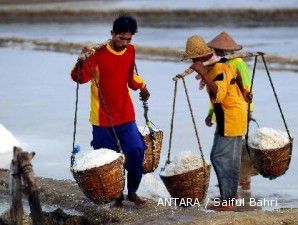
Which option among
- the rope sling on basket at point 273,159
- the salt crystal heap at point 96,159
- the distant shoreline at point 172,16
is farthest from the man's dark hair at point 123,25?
the distant shoreline at point 172,16

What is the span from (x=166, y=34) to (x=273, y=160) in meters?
15.1

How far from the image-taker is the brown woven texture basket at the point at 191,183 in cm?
554

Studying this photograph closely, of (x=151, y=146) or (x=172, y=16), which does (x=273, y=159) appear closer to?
(x=151, y=146)

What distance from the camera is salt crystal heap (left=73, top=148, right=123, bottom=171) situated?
542 centimetres

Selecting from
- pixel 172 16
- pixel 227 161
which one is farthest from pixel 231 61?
pixel 172 16

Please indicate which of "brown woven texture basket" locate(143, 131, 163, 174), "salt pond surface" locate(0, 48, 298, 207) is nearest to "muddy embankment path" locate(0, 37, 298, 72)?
"salt pond surface" locate(0, 48, 298, 207)

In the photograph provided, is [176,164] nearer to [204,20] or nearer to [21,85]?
[21,85]

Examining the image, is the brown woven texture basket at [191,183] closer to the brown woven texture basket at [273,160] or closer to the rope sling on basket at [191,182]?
the rope sling on basket at [191,182]

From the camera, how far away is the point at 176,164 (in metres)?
5.64

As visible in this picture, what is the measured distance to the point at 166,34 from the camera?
826 inches

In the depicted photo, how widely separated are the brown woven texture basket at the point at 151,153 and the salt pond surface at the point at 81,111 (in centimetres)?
60

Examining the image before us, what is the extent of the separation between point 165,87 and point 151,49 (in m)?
5.34

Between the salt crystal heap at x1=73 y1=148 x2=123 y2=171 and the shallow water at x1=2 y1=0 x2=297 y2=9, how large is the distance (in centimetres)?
1950

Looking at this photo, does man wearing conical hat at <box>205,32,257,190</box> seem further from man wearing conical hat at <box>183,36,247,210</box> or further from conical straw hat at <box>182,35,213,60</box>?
conical straw hat at <box>182,35,213,60</box>
